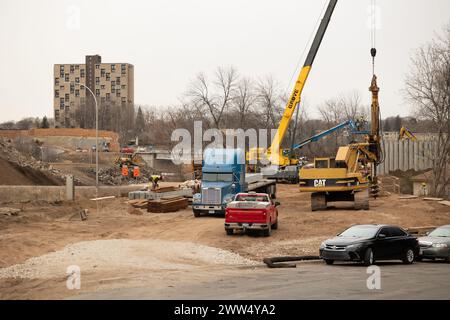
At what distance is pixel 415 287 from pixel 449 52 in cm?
4836

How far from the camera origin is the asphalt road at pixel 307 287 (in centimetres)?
1503

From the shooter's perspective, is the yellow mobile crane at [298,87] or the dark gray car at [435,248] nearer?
the dark gray car at [435,248]

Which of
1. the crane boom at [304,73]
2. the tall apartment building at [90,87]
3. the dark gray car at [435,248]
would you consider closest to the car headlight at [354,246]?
the dark gray car at [435,248]

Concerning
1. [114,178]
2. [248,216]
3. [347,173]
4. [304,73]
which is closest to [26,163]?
[114,178]

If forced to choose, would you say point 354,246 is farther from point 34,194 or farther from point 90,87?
point 90,87

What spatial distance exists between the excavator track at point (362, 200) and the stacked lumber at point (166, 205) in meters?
11.5

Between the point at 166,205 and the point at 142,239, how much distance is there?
43.0 feet

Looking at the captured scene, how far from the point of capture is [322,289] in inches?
632

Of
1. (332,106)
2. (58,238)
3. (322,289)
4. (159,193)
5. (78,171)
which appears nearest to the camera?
(322,289)

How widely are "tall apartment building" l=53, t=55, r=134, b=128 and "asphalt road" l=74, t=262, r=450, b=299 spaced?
10955 cm

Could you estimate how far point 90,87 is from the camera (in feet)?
420

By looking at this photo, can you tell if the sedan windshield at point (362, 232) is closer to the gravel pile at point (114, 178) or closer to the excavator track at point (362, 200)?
the excavator track at point (362, 200)

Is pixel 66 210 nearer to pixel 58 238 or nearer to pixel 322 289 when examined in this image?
pixel 58 238
